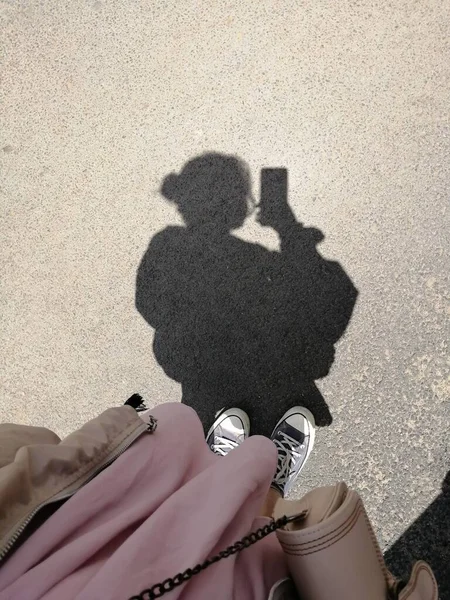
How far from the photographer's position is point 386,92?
2.00m

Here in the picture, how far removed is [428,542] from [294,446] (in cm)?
57

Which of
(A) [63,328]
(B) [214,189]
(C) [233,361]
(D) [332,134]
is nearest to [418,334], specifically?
(C) [233,361]

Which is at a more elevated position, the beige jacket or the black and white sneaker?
the beige jacket

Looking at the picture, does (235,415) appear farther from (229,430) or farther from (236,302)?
(236,302)

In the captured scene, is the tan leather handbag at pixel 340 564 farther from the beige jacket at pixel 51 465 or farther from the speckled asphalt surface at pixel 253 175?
the speckled asphalt surface at pixel 253 175

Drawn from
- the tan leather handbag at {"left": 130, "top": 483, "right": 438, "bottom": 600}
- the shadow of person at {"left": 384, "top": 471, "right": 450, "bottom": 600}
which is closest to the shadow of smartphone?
the shadow of person at {"left": 384, "top": 471, "right": 450, "bottom": 600}

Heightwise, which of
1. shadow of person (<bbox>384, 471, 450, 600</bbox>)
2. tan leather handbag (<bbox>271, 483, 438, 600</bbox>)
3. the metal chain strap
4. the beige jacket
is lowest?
shadow of person (<bbox>384, 471, 450, 600</bbox>)

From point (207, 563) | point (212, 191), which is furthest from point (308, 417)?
point (207, 563)

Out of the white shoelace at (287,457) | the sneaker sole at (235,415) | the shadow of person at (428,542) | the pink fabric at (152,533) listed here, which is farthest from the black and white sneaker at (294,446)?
the pink fabric at (152,533)

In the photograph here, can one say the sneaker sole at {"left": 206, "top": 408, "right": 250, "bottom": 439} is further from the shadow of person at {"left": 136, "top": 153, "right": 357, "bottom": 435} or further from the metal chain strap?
the metal chain strap

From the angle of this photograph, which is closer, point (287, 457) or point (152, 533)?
point (152, 533)

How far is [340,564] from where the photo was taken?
83 cm

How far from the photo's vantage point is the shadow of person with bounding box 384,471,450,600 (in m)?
1.74

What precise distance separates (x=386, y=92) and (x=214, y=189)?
803mm
